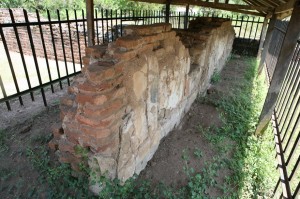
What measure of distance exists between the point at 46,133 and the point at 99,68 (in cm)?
157

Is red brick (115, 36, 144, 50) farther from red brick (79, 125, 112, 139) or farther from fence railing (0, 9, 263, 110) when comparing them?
fence railing (0, 9, 263, 110)

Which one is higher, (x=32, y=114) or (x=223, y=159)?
(x=32, y=114)

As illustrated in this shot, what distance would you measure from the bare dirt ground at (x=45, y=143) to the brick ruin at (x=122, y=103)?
10.1 inches

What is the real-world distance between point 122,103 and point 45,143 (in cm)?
133

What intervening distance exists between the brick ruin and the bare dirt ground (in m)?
0.26

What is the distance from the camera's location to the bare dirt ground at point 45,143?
219cm

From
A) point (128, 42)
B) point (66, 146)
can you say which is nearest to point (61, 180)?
point (66, 146)

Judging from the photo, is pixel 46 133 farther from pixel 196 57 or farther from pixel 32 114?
pixel 196 57

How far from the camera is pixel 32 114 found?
3.12m

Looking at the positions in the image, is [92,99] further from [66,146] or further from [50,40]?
[50,40]

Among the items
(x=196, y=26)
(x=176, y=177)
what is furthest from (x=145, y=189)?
(x=196, y=26)

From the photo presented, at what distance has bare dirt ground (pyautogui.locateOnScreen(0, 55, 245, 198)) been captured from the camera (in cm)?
219

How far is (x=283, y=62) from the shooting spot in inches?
123

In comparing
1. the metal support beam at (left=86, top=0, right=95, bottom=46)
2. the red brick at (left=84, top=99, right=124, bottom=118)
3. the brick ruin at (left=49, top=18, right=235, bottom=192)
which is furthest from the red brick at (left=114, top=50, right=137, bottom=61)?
the metal support beam at (left=86, top=0, right=95, bottom=46)
